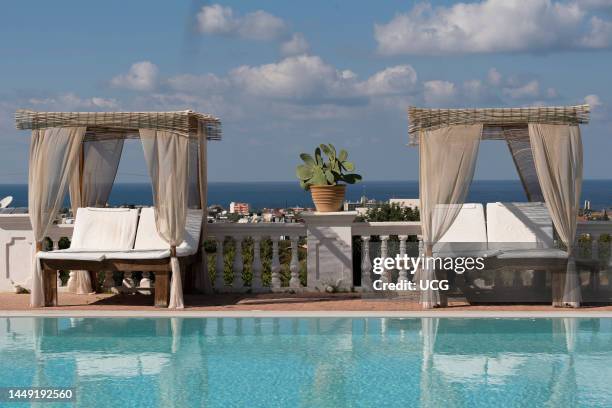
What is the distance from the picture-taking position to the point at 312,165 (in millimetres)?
9938

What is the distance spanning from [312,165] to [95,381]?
4475mm

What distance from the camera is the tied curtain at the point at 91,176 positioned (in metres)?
10.3

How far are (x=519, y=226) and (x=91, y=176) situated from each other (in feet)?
16.5

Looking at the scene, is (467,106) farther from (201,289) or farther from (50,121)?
(50,121)

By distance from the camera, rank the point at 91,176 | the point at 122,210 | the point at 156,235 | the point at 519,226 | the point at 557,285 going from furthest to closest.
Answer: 1. the point at 91,176
2. the point at 122,210
3. the point at 156,235
4. the point at 519,226
5. the point at 557,285

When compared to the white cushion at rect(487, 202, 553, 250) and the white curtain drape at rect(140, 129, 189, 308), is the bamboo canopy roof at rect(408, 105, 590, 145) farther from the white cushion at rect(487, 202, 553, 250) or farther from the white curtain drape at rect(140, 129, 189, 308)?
the white curtain drape at rect(140, 129, 189, 308)

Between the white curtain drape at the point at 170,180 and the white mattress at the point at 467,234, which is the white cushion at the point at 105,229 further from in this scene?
the white mattress at the point at 467,234

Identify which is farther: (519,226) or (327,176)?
(327,176)

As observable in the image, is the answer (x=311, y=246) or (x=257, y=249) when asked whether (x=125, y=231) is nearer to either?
(x=257, y=249)

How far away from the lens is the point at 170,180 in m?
9.09

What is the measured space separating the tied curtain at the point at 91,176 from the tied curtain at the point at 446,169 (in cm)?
376

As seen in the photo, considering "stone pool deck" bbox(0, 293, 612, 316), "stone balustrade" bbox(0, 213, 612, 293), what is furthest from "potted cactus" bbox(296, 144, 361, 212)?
"stone pool deck" bbox(0, 293, 612, 316)

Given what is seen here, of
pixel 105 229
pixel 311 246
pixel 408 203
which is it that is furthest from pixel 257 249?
pixel 408 203

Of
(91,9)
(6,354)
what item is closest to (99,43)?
(91,9)
